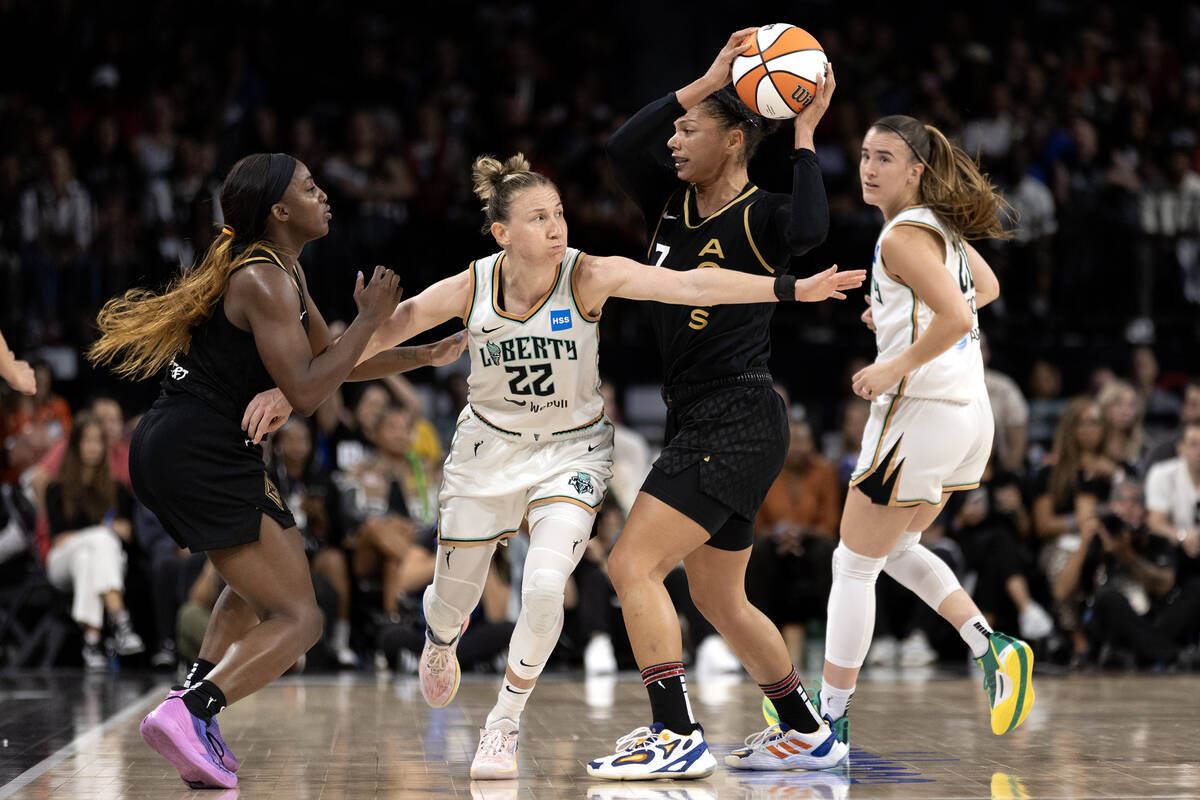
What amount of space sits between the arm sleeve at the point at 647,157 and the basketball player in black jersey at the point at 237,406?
1.00 m

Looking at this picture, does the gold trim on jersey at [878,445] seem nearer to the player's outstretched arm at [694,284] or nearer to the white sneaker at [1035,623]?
the player's outstretched arm at [694,284]

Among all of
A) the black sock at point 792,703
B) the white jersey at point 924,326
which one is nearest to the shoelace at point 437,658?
the black sock at point 792,703

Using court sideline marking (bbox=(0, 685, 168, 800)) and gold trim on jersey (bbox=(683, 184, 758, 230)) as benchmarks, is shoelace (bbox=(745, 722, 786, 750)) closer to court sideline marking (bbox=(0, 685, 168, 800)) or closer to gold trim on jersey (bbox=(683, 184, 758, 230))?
gold trim on jersey (bbox=(683, 184, 758, 230))

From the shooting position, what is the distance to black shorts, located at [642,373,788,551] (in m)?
4.62

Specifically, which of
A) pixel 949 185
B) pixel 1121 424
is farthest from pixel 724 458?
pixel 1121 424

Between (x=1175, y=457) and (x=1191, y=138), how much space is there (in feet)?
17.8

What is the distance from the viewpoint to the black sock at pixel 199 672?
4654 millimetres

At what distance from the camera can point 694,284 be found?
4547mm

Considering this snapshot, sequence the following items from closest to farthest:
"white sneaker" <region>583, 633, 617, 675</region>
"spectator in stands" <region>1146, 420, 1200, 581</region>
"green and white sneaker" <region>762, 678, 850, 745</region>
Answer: "green and white sneaker" <region>762, 678, 850, 745</region>
"white sneaker" <region>583, 633, 617, 675</region>
"spectator in stands" <region>1146, 420, 1200, 581</region>

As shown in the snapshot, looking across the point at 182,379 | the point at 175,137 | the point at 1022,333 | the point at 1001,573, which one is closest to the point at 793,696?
the point at 182,379

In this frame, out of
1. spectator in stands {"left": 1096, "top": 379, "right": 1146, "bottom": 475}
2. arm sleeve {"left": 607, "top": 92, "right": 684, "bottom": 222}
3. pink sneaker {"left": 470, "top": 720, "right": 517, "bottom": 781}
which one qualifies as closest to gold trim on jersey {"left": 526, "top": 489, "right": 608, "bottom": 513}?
pink sneaker {"left": 470, "top": 720, "right": 517, "bottom": 781}

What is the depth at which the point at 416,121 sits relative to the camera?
44.4 feet

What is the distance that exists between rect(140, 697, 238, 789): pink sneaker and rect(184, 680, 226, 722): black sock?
25 millimetres

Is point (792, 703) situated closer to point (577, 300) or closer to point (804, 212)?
point (577, 300)
